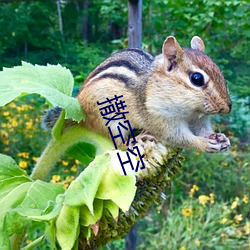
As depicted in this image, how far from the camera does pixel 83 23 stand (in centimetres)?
510

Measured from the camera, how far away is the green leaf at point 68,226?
498 millimetres

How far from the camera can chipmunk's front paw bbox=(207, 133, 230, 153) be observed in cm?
63

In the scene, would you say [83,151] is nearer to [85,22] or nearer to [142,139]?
[142,139]

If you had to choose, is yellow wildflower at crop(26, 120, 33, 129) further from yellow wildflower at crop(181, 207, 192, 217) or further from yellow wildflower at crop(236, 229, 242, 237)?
yellow wildflower at crop(236, 229, 242, 237)

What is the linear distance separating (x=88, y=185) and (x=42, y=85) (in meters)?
0.19

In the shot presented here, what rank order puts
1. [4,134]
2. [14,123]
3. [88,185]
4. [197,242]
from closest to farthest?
[88,185] < [197,242] < [14,123] < [4,134]

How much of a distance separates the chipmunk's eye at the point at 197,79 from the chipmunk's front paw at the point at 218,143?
0.29ft

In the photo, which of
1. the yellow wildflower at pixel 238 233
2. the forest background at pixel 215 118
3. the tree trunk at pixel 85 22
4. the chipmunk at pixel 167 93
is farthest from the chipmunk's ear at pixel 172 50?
the tree trunk at pixel 85 22

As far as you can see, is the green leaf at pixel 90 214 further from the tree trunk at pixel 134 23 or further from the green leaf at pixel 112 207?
the tree trunk at pixel 134 23

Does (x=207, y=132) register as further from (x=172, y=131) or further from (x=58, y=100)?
(x=58, y=100)

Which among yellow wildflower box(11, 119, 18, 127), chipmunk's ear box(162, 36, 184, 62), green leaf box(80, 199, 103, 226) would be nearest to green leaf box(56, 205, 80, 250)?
green leaf box(80, 199, 103, 226)

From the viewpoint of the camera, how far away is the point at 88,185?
1.62 ft

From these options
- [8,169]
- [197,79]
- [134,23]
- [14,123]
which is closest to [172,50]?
[197,79]

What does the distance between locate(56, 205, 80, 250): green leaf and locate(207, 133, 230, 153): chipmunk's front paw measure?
0.24m
